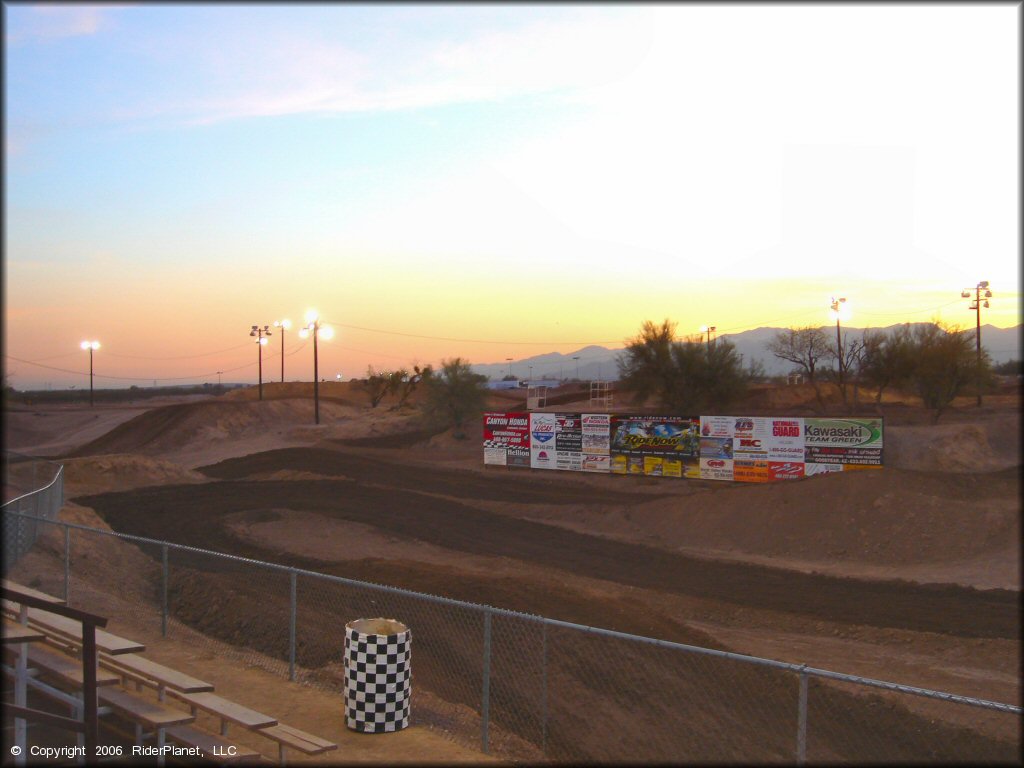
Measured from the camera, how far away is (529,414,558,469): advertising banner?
3684 cm

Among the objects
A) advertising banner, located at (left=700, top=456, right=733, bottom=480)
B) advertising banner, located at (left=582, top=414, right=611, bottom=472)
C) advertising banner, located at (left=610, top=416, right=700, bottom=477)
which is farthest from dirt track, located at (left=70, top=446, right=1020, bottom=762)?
advertising banner, located at (left=610, top=416, right=700, bottom=477)

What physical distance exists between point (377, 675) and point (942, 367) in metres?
46.9

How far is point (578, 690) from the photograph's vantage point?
1120 cm

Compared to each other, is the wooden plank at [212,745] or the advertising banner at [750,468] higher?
the advertising banner at [750,468]

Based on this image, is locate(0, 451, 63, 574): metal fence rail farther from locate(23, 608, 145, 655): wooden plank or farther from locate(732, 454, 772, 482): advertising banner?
locate(732, 454, 772, 482): advertising banner

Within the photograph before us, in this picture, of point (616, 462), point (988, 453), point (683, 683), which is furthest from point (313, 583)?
point (988, 453)

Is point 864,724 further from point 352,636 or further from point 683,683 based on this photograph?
point 352,636

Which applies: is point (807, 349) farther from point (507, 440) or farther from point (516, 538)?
point (516, 538)

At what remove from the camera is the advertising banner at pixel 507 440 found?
38.2 metres

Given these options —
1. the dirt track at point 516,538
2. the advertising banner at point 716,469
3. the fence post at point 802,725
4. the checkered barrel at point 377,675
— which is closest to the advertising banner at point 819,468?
the advertising banner at point 716,469

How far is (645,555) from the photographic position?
943 inches

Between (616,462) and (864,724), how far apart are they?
2333 cm

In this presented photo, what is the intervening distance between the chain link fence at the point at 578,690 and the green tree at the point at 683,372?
3898cm

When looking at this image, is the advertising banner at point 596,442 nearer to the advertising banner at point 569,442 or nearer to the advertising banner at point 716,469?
the advertising banner at point 569,442
